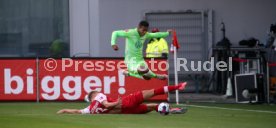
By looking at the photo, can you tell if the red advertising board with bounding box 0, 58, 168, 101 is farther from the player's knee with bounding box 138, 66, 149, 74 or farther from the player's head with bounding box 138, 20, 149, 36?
the player's head with bounding box 138, 20, 149, 36

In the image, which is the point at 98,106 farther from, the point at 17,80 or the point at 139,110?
the point at 17,80

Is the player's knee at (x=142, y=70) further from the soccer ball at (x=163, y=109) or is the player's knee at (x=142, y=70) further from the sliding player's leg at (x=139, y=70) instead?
the soccer ball at (x=163, y=109)

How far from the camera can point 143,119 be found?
18.8m

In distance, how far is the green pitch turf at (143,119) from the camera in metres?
17.3

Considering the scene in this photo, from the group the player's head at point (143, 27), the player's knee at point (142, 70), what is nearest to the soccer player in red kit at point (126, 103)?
the player's head at point (143, 27)

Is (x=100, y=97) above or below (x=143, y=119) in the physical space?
above

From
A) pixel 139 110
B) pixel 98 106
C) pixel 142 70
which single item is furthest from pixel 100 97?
pixel 142 70

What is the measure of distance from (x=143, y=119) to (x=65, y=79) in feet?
30.7

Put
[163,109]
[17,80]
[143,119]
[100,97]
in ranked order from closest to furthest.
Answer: [143,119]
[100,97]
[163,109]
[17,80]

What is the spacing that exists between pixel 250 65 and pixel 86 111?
10997mm

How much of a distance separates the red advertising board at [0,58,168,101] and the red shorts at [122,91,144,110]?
25.8 ft

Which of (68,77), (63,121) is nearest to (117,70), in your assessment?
(68,77)

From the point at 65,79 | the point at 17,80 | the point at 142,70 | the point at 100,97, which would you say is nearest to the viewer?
the point at 100,97

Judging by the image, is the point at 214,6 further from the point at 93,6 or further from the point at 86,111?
the point at 86,111
